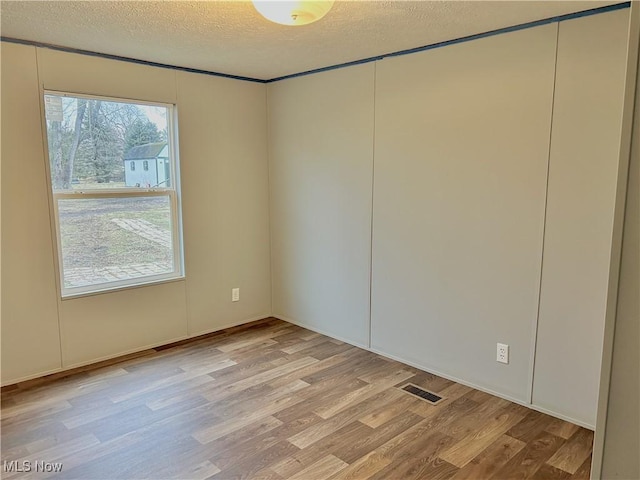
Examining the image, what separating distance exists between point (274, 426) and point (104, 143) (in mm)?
2405

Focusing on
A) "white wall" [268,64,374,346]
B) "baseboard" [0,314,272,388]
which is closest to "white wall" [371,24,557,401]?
"white wall" [268,64,374,346]

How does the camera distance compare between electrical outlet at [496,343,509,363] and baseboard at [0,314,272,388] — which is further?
baseboard at [0,314,272,388]

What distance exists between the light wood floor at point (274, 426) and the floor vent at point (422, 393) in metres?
0.06

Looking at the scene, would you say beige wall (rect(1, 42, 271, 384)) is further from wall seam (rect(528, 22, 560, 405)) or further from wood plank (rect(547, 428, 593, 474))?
wood plank (rect(547, 428, 593, 474))

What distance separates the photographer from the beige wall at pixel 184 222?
3049mm

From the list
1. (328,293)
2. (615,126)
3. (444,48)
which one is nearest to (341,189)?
(328,293)

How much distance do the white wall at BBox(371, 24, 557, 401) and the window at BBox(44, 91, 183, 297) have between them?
1773 millimetres

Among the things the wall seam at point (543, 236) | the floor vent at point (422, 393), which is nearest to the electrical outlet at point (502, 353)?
the wall seam at point (543, 236)

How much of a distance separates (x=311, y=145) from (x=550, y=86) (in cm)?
198

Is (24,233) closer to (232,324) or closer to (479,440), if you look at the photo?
(232,324)

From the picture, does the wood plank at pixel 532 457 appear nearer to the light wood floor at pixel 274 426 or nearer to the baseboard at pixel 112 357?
the light wood floor at pixel 274 426

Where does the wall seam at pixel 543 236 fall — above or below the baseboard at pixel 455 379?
above

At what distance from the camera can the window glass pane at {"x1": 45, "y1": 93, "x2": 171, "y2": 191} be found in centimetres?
322

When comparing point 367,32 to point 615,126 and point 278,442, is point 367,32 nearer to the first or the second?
point 615,126
